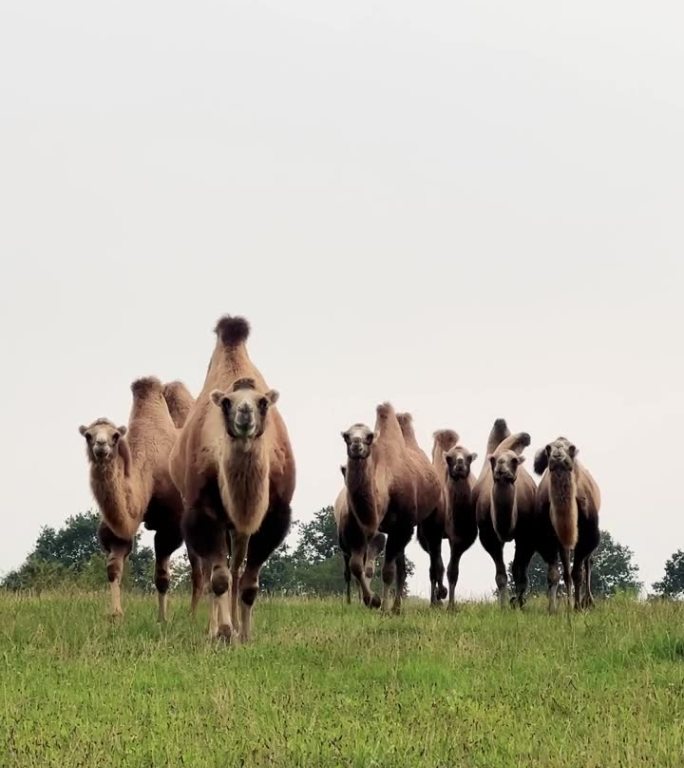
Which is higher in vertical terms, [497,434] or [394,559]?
[497,434]

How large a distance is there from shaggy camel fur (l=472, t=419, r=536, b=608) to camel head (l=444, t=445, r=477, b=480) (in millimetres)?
381

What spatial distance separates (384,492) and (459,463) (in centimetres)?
171

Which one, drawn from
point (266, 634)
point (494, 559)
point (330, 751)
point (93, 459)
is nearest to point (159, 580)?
point (93, 459)

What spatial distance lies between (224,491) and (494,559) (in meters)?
8.75

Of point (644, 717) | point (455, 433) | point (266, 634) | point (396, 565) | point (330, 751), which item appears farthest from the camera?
point (455, 433)

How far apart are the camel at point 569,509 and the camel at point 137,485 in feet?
16.7

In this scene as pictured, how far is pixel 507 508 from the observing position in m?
19.5

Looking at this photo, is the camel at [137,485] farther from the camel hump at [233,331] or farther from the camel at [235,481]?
the camel hump at [233,331]

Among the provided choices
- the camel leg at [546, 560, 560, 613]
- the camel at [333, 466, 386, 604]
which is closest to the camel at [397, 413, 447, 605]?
the camel at [333, 466, 386, 604]

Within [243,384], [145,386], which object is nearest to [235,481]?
[243,384]

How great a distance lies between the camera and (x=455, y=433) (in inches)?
938

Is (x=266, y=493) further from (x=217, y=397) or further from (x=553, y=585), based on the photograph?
(x=553, y=585)

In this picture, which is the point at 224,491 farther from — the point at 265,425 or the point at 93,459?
the point at 93,459

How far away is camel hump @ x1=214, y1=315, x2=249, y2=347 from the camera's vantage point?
567 inches
